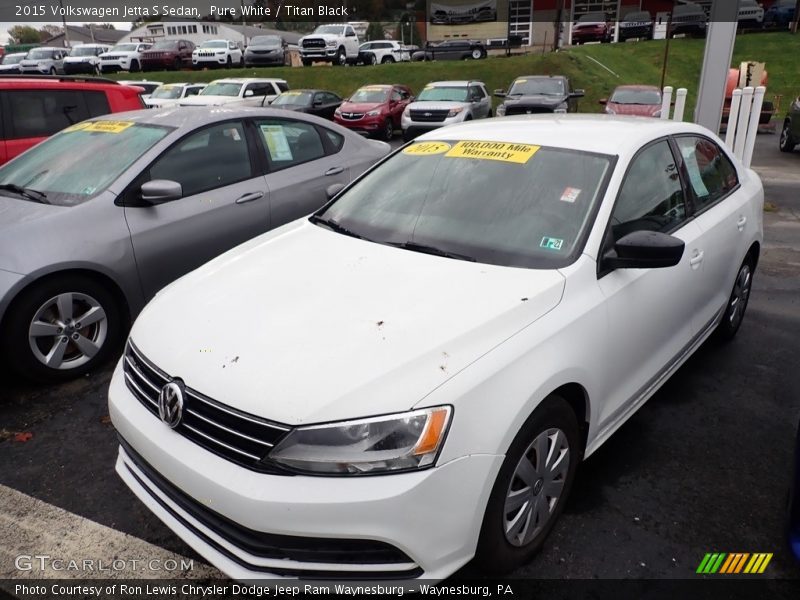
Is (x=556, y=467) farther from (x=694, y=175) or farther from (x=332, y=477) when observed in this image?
(x=694, y=175)

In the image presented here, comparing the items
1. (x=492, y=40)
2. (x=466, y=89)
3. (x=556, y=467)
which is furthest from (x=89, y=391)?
(x=492, y=40)

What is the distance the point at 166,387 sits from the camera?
211cm

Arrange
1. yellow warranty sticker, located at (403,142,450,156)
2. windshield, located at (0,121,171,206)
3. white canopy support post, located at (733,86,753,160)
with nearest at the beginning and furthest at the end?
yellow warranty sticker, located at (403,142,450,156), windshield, located at (0,121,171,206), white canopy support post, located at (733,86,753,160)

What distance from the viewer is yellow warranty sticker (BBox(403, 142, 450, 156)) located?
131 inches

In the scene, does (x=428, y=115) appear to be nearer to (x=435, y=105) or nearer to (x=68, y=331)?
(x=435, y=105)

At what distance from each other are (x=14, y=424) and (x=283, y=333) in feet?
7.20

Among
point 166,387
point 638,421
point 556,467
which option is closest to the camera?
point 166,387

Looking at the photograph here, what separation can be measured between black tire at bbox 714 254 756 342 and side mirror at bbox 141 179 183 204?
12.1 ft

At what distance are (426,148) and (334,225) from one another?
28.6 inches

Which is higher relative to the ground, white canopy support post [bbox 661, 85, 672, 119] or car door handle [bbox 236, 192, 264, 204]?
white canopy support post [bbox 661, 85, 672, 119]

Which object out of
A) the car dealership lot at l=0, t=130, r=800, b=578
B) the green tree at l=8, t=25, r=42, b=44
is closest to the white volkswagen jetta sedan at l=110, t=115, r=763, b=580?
the car dealership lot at l=0, t=130, r=800, b=578

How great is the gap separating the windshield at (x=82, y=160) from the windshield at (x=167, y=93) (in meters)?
16.0

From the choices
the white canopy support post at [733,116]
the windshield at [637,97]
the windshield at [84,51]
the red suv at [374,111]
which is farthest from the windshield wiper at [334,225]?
the windshield at [84,51]

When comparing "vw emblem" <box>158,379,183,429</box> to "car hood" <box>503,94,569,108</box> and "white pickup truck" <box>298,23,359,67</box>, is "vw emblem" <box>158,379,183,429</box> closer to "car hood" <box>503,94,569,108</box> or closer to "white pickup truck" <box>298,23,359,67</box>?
"car hood" <box>503,94,569,108</box>
